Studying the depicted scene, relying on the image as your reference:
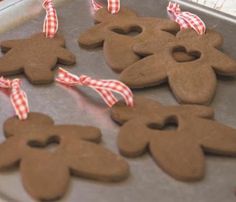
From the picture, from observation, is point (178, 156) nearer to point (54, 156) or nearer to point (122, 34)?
point (54, 156)

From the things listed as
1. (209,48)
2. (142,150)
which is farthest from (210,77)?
(142,150)

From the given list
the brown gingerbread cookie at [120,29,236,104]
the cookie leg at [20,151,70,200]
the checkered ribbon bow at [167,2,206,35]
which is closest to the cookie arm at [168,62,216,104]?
the brown gingerbread cookie at [120,29,236,104]

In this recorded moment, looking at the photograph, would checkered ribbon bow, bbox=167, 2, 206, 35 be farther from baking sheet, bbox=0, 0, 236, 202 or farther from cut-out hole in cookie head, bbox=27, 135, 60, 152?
cut-out hole in cookie head, bbox=27, 135, 60, 152

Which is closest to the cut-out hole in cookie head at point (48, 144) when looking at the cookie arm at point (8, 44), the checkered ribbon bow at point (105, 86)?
the checkered ribbon bow at point (105, 86)

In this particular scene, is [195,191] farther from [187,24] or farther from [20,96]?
[187,24]

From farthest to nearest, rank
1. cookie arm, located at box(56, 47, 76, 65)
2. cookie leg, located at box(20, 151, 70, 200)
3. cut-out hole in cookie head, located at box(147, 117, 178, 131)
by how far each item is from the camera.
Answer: cookie arm, located at box(56, 47, 76, 65) → cut-out hole in cookie head, located at box(147, 117, 178, 131) → cookie leg, located at box(20, 151, 70, 200)

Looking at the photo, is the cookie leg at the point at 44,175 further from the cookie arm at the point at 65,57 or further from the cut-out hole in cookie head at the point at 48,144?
the cookie arm at the point at 65,57
